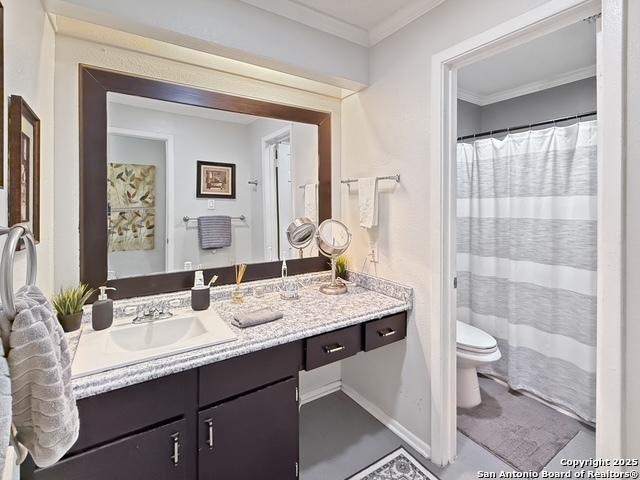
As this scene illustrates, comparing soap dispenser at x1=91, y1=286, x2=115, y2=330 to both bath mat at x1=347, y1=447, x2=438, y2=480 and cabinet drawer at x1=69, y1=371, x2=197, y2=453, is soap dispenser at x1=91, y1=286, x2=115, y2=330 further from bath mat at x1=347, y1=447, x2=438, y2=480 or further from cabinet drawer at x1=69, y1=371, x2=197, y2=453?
bath mat at x1=347, y1=447, x2=438, y2=480

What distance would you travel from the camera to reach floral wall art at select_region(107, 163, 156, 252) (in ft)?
5.06

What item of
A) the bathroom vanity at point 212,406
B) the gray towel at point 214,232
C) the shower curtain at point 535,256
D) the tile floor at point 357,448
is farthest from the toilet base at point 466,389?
the gray towel at point 214,232

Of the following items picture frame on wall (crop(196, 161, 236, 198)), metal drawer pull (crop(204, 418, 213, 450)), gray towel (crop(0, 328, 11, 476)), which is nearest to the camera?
gray towel (crop(0, 328, 11, 476))

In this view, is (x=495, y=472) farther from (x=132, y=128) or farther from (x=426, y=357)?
(x=132, y=128)

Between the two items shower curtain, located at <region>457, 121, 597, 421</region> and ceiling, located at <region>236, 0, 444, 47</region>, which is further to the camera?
shower curtain, located at <region>457, 121, 597, 421</region>

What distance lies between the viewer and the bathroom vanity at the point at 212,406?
3.22 ft

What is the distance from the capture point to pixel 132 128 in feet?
5.18

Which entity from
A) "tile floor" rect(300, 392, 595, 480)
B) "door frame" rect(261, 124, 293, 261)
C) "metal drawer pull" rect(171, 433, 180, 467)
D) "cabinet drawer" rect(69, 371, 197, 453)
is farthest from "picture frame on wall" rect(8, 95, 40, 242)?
"tile floor" rect(300, 392, 595, 480)

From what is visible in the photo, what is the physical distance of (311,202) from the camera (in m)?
2.17

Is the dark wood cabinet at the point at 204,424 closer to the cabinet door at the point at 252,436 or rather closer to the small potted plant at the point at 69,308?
the cabinet door at the point at 252,436

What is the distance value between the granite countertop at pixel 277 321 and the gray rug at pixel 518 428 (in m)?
0.91

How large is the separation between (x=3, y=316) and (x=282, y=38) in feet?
5.47

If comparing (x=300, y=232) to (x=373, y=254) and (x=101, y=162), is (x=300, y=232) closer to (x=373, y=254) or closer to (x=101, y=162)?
(x=373, y=254)

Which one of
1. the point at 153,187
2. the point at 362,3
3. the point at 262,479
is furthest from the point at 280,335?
the point at 362,3
